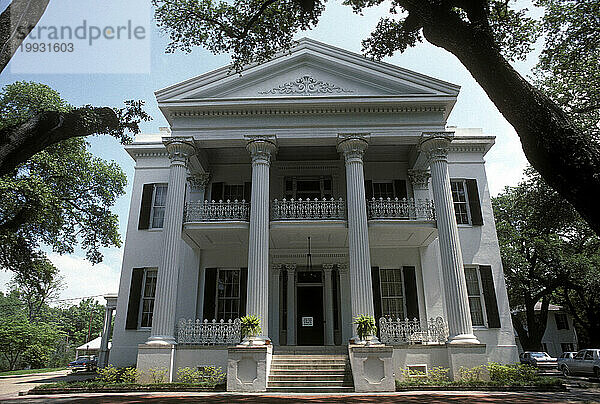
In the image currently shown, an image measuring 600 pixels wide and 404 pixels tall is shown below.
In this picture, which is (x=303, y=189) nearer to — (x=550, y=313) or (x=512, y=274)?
(x=512, y=274)

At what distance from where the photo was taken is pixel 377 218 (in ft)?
44.1

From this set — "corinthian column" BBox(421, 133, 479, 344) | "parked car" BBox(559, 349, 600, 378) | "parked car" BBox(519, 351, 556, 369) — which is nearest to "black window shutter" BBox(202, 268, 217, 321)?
"corinthian column" BBox(421, 133, 479, 344)

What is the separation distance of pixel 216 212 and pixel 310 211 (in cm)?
336

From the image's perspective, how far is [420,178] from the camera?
1541 cm

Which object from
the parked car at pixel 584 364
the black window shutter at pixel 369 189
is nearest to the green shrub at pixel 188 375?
the black window shutter at pixel 369 189

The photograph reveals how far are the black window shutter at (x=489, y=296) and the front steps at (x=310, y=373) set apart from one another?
5956 millimetres

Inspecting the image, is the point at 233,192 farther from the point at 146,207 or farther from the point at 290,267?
the point at 290,267

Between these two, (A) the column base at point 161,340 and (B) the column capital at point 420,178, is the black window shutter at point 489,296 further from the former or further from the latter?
(A) the column base at point 161,340

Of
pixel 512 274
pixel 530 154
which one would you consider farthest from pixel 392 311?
pixel 512 274

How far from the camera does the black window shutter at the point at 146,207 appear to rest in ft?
52.0

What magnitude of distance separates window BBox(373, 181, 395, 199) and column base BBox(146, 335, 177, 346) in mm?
9106

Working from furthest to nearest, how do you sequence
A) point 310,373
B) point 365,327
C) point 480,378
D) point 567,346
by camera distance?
point 567,346 → point 310,373 → point 365,327 → point 480,378

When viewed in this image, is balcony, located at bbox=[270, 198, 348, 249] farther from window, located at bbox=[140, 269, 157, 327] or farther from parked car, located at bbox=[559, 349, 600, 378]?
parked car, located at bbox=[559, 349, 600, 378]

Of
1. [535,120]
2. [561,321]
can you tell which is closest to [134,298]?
[535,120]
